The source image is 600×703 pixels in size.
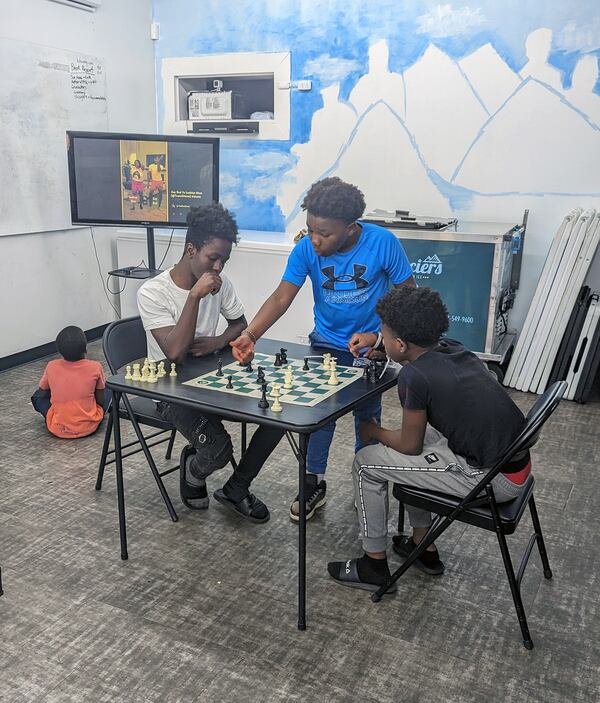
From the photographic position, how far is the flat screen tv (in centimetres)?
498

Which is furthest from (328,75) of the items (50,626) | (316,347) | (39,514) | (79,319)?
(50,626)

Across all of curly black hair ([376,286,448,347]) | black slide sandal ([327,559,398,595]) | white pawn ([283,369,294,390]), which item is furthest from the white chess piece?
black slide sandal ([327,559,398,595])

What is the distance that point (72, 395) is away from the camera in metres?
3.74

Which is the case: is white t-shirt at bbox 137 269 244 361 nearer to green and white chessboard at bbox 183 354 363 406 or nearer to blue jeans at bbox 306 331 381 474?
green and white chessboard at bbox 183 354 363 406

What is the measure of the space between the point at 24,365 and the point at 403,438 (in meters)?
3.70

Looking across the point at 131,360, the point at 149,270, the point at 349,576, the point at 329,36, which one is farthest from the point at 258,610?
the point at 329,36

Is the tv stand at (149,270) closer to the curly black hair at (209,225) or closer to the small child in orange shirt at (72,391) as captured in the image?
the small child in orange shirt at (72,391)

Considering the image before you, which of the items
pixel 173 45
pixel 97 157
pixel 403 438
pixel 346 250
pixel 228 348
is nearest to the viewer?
pixel 403 438

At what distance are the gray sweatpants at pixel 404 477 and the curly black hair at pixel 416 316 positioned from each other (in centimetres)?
37

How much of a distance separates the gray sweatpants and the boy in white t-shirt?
0.52 m

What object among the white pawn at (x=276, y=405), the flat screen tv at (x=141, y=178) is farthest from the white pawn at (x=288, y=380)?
the flat screen tv at (x=141, y=178)

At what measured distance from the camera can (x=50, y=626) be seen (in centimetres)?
227

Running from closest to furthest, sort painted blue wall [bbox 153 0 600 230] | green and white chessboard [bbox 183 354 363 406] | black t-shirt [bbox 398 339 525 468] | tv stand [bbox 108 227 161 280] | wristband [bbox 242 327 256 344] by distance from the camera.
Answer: black t-shirt [bbox 398 339 525 468], green and white chessboard [bbox 183 354 363 406], wristband [bbox 242 327 256 344], painted blue wall [bbox 153 0 600 230], tv stand [bbox 108 227 161 280]

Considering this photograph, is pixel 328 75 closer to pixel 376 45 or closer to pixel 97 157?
pixel 376 45
